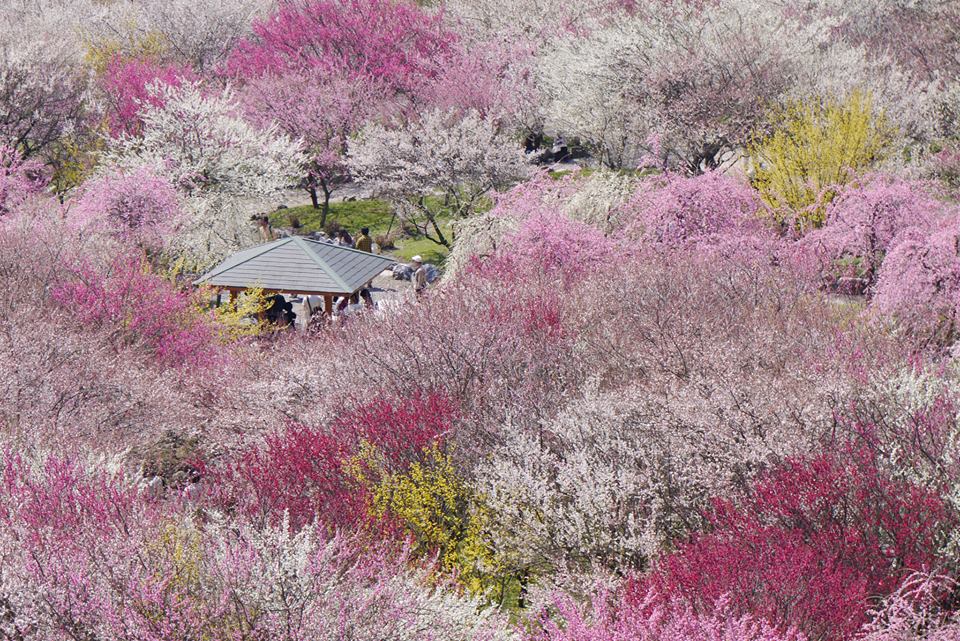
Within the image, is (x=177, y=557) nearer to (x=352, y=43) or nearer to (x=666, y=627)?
(x=666, y=627)

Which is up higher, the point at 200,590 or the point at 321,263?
the point at 200,590

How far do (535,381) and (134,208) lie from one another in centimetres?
1447

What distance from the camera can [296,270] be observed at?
18.1 metres

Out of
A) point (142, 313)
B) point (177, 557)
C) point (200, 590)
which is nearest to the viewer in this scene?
point (200, 590)

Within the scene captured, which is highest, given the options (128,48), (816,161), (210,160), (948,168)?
(128,48)

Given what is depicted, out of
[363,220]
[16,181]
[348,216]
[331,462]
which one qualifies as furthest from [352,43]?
[331,462]

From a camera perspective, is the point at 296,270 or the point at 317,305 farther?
the point at 317,305

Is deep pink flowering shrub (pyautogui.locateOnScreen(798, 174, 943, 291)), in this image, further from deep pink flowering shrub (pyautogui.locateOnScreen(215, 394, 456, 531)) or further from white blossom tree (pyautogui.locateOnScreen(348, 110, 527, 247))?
white blossom tree (pyautogui.locateOnScreen(348, 110, 527, 247))

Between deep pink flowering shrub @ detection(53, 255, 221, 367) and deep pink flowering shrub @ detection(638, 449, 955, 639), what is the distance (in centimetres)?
1014

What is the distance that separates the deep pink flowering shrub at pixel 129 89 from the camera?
33.5 metres

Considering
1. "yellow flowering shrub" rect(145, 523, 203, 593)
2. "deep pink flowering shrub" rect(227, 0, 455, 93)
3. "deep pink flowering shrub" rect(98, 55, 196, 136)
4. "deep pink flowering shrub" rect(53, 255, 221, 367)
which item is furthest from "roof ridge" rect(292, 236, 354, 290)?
"deep pink flowering shrub" rect(227, 0, 455, 93)

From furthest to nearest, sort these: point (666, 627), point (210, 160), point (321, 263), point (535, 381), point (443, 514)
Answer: point (210, 160) → point (321, 263) → point (535, 381) → point (443, 514) → point (666, 627)

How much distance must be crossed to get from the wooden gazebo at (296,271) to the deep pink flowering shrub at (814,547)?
35.5 ft

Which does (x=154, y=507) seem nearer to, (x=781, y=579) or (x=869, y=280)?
(x=781, y=579)
